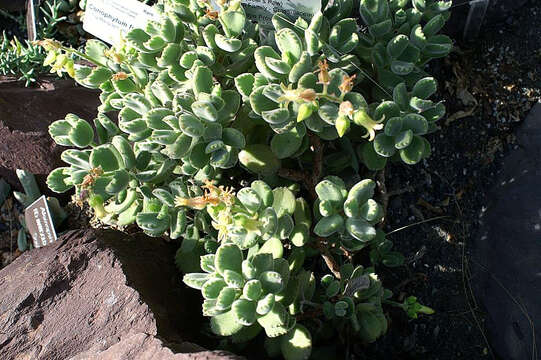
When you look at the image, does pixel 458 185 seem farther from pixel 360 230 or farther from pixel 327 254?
pixel 360 230

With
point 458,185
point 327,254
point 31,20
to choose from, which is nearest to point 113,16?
point 31,20

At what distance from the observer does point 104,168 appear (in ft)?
5.18

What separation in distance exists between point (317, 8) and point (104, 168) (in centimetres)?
82

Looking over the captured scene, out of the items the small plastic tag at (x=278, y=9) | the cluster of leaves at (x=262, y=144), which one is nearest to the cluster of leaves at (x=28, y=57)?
the cluster of leaves at (x=262, y=144)

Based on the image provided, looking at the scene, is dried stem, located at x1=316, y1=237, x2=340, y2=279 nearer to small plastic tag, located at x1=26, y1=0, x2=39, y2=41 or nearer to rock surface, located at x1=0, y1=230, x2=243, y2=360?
rock surface, located at x1=0, y1=230, x2=243, y2=360

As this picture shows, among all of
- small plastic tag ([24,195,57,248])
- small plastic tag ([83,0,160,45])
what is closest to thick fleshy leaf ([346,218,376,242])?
small plastic tag ([83,0,160,45])

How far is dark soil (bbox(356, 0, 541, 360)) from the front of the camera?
6.07 feet

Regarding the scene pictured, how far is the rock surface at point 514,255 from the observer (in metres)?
1.77

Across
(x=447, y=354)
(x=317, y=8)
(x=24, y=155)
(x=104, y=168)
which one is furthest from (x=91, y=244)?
(x=447, y=354)

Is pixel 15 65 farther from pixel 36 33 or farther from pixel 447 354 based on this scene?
pixel 447 354

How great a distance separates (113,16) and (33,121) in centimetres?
58

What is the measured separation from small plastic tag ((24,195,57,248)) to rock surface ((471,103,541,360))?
1600mm

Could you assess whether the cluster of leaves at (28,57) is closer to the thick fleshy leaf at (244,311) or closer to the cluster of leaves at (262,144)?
the cluster of leaves at (262,144)

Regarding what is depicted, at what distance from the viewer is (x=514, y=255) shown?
183 centimetres
